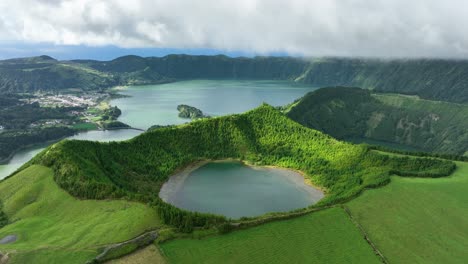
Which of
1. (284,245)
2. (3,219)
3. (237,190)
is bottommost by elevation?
(237,190)

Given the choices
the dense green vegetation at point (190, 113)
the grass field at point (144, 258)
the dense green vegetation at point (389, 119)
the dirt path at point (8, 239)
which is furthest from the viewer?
the dense green vegetation at point (190, 113)

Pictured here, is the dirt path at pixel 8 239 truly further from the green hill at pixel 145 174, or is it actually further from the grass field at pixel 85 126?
the grass field at pixel 85 126

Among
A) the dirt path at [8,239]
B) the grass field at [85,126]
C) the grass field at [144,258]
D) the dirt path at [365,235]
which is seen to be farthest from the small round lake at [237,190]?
the grass field at [85,126]

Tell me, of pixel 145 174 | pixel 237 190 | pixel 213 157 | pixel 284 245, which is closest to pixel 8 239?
pixel 145 174

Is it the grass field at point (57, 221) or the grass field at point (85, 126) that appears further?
the grass field at point (85, 126)

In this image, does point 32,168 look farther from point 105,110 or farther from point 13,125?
point 105,110

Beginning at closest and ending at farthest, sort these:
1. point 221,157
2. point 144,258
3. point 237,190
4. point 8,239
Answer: point 144,258 < point 8,239 < point 237,190 < point 221,157

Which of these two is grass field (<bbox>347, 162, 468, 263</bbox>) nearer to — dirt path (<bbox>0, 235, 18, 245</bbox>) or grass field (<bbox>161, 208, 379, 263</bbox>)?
grass field (<bbox>161, 208, 379, 263</bbox>)

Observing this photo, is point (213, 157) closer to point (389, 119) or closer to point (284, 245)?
point (284, 245)
